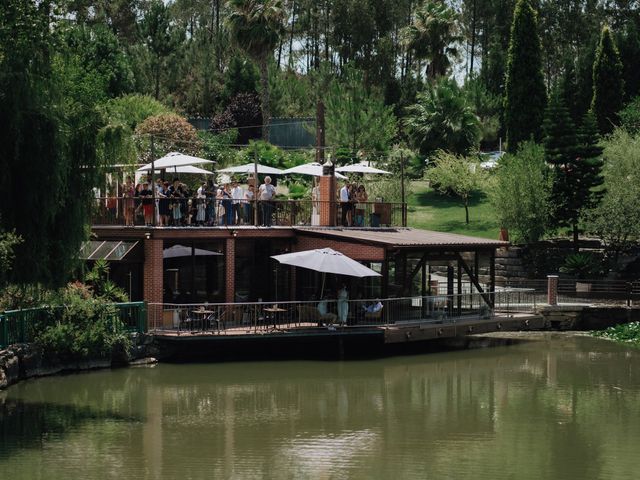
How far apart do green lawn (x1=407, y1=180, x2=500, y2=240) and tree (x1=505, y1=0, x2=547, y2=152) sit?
4315mm

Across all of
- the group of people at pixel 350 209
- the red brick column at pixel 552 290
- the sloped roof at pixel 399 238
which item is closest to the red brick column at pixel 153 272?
the sloped roof at pixel 399 238

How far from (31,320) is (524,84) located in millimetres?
36025

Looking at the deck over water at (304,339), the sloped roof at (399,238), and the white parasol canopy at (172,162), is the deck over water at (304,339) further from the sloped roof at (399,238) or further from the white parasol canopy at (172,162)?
the white parasol canopy at (172,162)

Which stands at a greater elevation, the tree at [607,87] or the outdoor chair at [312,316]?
the tree at [607,87]

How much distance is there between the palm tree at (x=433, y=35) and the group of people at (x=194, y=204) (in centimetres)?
3929

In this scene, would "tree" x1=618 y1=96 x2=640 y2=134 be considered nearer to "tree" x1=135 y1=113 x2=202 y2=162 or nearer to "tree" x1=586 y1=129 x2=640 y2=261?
"tree" x1=586 y1=129 x2=640 y2=261

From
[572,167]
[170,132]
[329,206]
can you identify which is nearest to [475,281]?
[329,206]

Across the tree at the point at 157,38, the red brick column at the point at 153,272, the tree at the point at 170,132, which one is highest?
the tree at the point at 157,38

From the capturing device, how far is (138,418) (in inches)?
966

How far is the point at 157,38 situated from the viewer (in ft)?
259

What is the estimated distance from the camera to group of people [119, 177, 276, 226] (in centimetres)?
3294

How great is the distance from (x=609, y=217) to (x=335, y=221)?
15.3 metres

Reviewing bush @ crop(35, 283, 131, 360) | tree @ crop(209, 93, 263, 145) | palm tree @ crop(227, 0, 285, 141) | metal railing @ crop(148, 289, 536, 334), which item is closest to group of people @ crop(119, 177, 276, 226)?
metal railing @ crop(148, 289, 536, 334)

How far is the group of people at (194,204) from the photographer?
108ft
